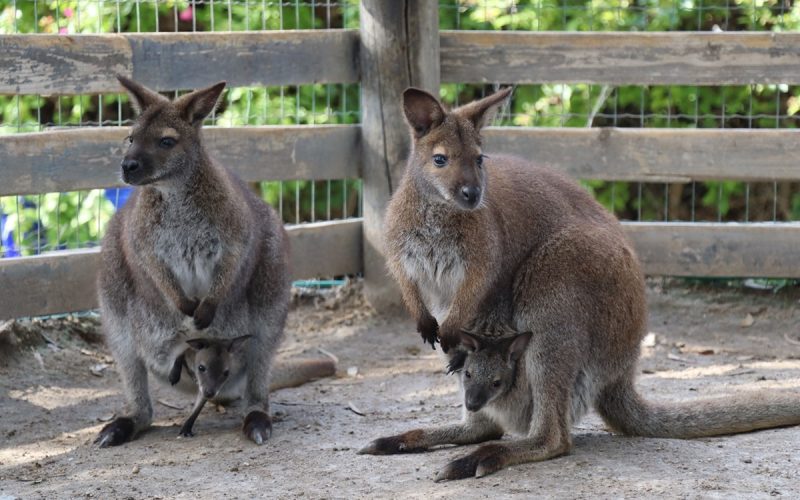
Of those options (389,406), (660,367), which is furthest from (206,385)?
(660,367)

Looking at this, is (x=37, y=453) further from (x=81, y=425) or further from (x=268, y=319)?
(x=268, y=319)

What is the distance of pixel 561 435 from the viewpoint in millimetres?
4883

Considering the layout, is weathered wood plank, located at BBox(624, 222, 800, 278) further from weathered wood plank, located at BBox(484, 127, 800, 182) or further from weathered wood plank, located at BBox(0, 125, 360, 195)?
weathered wood plank, located at BBox(0, 125, 360, 195)

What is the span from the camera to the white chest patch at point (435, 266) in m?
5.03

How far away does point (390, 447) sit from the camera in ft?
16.8

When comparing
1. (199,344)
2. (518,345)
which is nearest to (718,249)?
(518,345)

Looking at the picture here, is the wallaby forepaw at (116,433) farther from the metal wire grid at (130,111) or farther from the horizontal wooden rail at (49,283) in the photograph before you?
the metal wire grid at (130,111)

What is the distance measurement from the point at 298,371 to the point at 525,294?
6.17 ft

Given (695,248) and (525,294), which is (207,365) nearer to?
(525,294)

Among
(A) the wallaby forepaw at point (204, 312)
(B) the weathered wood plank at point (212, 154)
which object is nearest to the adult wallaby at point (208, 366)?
(A) the wallaby forepaw at point (204, 312)

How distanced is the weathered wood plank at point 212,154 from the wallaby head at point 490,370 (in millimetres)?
2428

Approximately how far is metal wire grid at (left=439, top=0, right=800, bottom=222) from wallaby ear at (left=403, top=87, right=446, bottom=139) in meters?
3.47

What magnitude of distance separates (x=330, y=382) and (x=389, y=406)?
2.01ft

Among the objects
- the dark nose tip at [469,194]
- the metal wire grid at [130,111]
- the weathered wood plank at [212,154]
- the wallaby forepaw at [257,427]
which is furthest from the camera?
the metal wire grid at [130,111]
